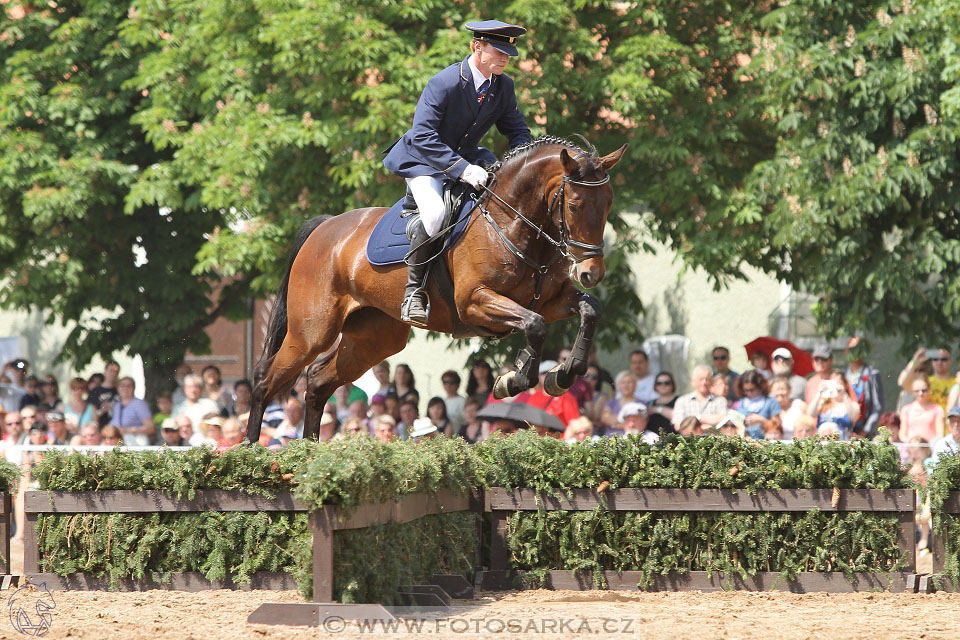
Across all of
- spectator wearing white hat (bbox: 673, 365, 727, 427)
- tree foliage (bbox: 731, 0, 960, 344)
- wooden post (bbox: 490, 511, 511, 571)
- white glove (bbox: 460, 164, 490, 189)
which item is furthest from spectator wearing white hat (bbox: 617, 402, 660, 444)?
white glove (bbox: 460, 164, 490, 189)

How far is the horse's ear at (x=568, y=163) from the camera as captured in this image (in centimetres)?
611

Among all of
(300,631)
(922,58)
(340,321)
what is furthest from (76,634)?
(922,58)

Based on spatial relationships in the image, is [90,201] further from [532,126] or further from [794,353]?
[794,353]

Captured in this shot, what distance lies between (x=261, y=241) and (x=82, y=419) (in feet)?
8.93

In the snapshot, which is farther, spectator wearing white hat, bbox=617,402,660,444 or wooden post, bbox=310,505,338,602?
spectator wearing white hat, bbox=617,402,660,444

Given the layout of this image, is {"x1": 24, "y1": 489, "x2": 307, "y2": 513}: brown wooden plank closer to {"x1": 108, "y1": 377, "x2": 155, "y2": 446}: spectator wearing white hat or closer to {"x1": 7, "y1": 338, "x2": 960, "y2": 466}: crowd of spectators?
{"x1": 7, "y1": 338, "x2": 960, "y2": 466}: crowd of spectators

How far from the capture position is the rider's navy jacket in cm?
652

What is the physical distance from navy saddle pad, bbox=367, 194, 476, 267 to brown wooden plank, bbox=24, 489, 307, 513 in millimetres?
1677

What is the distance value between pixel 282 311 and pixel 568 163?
270 cm

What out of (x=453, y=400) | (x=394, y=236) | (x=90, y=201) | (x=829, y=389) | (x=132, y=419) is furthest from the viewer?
(x=90, y=201)

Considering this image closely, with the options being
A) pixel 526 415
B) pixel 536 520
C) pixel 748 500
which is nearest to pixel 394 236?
pixel 536 520

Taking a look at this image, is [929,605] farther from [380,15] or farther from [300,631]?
[380,15]

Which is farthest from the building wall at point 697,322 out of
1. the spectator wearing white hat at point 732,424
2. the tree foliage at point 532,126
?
the spectator wearing white hat at point 732,424

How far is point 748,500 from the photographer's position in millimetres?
6379
